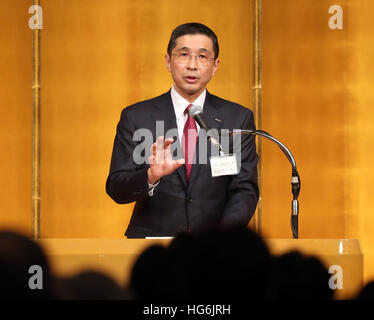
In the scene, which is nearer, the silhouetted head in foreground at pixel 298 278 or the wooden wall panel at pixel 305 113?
the silhouetted head in foreground at pixel 298 278

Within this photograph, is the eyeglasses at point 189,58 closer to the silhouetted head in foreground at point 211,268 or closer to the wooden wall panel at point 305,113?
the wooden wall panel at point 305,113

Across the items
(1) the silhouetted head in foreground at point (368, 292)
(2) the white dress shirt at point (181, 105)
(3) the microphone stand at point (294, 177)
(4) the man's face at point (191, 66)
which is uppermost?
(4) the man's face at point (191, 66)

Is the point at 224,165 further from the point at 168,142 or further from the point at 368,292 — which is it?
the point at 368,292

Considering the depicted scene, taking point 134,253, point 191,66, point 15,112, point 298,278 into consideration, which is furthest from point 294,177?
point 15,112

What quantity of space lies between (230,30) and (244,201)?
6.16 feet

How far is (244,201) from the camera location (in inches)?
103

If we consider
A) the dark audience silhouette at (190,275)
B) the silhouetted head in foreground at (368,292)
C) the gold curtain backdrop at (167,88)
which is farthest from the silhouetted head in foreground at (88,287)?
the gold curtain backdrop at (167,88)

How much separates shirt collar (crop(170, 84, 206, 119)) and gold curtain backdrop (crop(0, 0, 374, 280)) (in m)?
1.18

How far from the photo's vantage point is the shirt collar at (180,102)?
2939 millimetres

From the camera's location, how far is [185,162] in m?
2.79

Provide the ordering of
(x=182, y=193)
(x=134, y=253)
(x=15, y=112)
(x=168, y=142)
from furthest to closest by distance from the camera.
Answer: (x=15, y=112), (x=182, y=193), (x=168, y=142), (x=134, y=253)

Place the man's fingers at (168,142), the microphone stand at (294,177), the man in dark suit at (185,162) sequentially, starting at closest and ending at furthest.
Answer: the man's fingers at (168,142) < the microphone stand at (294,177) < the man in dark suit at (185,162)

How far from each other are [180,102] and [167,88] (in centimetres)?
123
